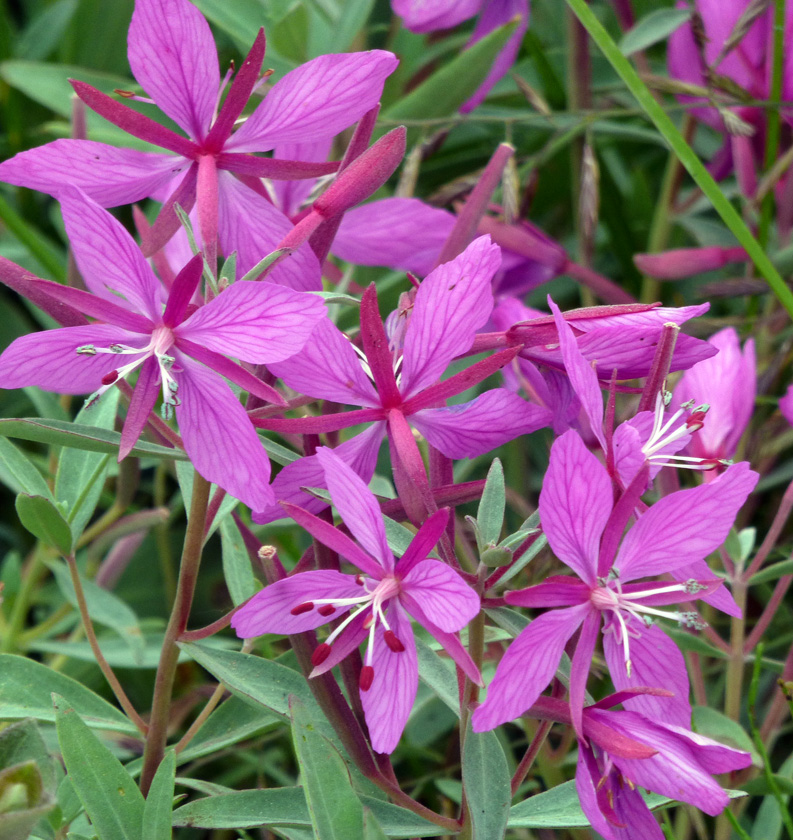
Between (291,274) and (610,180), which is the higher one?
(291,274)

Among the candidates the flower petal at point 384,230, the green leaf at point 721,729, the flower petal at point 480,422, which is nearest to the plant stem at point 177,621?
the flower petal at point 480,422

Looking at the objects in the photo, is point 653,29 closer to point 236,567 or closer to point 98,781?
point 236,567

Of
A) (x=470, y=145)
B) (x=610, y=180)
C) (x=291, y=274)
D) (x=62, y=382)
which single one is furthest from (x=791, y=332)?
(x=62, y=382)

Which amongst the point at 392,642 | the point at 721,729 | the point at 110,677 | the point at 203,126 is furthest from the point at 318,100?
the point at 721,729

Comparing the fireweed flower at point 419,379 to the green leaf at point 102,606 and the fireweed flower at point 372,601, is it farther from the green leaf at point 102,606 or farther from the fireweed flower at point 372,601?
the green leaf at point 102,606

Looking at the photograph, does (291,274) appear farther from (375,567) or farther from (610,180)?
(610,180)
